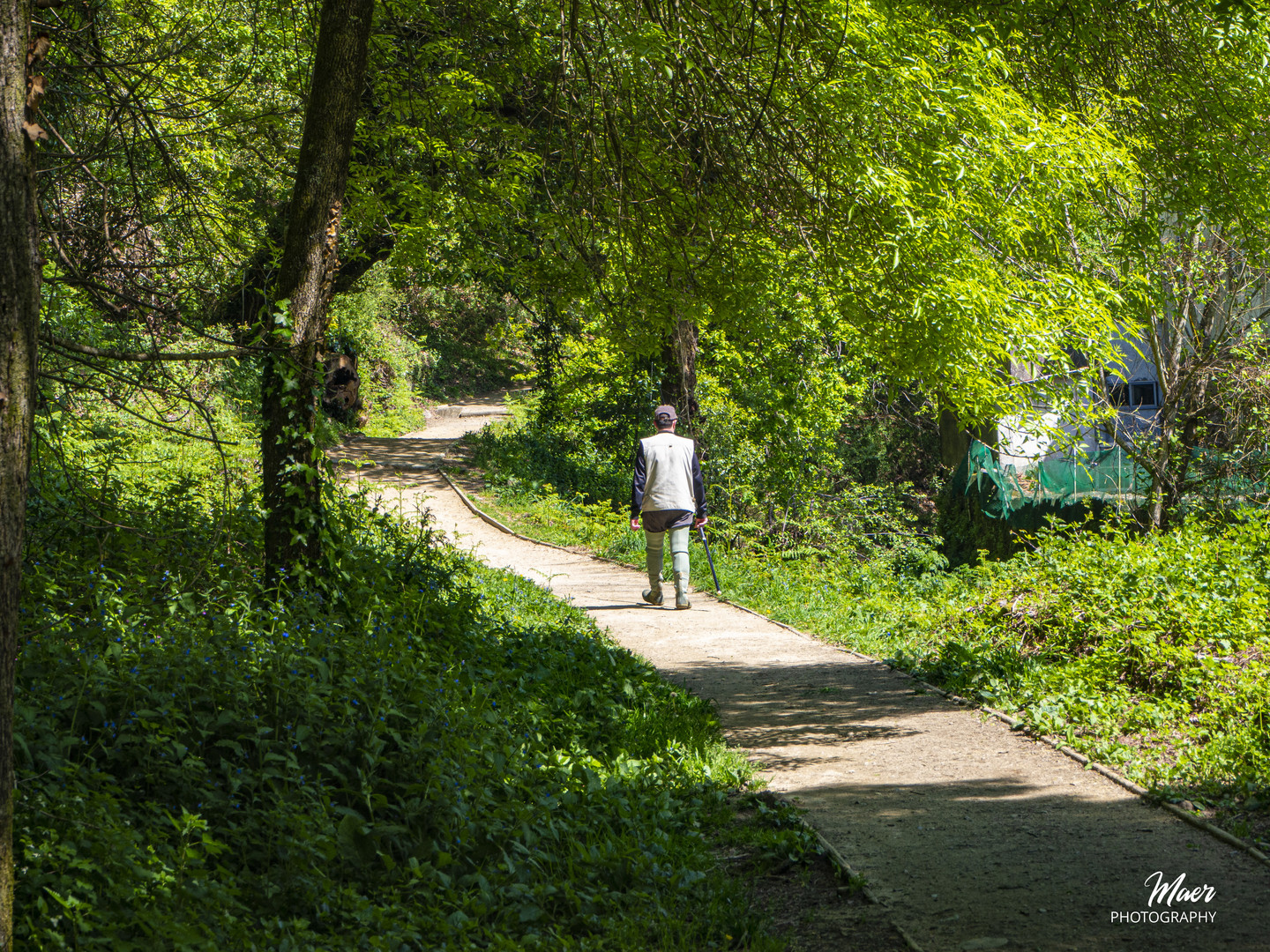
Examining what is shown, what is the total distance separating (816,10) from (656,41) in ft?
4.34

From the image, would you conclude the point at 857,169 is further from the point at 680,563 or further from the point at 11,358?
the point at 11,358

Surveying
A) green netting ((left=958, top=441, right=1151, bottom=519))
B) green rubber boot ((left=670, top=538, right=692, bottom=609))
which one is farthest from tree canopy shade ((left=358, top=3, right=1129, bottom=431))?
green netting ((left=958, top=441, right=1151, bottom=519))

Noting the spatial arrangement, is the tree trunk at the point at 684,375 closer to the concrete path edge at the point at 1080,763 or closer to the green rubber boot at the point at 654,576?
the green rubber boot at the point at 654,576

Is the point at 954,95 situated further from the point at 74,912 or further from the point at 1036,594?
the point at 74,912

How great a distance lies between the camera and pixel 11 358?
8.87ft

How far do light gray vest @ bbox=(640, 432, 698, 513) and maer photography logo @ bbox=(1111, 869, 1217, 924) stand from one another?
6.95 meters

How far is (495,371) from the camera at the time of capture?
1984 inches

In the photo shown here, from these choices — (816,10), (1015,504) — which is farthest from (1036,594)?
(1015,504)

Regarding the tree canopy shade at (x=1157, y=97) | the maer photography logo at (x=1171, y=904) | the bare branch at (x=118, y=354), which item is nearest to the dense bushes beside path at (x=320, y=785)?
the bare branch at (x=118, y=354)

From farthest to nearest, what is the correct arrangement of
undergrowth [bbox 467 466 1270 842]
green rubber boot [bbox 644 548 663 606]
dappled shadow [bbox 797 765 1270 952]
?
green rubber boot [bbox 644 548 663 606]
undergrowth [bbox 467 466 1270 842]
dappled shadow [bbox 797 765 1270 952]

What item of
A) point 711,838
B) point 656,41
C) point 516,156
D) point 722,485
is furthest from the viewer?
point 722,485

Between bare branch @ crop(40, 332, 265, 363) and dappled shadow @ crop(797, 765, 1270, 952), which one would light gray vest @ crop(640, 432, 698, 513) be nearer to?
dappled shadow @ crop(797, 765, 1270, 952)

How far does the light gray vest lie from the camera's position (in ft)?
35.8

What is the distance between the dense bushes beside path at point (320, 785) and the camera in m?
3.42
